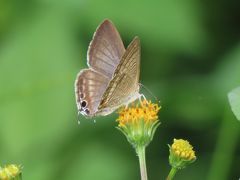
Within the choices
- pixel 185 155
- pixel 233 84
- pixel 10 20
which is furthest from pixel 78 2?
pixel 185 155

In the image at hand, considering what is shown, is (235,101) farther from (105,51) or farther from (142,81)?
(142,81)

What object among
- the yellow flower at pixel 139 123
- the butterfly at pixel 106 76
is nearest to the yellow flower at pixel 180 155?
the yellow flower at pixel 139 123

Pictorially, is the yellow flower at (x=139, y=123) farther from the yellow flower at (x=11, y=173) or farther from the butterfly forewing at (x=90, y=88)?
the yellow flower at (x=11, y=173)

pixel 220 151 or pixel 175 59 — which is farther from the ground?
pixel 175 59

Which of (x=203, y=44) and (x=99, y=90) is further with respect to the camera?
(x=203, y=44)

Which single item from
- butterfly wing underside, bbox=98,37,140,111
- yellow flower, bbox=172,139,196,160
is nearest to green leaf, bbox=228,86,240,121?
yellow flower, bbox=172,139,196,160

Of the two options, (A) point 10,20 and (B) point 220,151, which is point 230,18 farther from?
(A) point 10,20

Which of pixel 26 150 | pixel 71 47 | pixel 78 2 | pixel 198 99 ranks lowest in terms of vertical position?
pixel 26 150
